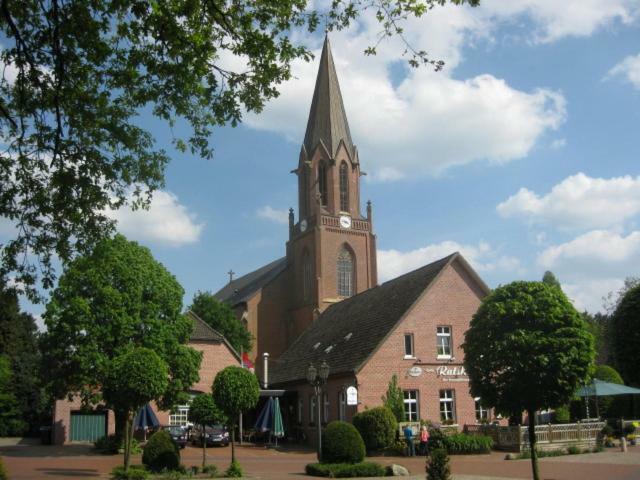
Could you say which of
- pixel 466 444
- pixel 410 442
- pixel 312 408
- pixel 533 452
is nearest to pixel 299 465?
pixel 410 442

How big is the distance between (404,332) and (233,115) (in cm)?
2325

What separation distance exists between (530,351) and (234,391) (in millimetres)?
9702

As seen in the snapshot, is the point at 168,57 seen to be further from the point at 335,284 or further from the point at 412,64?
the point at 335,284

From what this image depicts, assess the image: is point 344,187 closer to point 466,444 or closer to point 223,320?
point 223,320

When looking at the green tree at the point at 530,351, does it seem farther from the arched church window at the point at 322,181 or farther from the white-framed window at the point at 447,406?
the arched church window at the point at 322,181

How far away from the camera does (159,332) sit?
32.7 m

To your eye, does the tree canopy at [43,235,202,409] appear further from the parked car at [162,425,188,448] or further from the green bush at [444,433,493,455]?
the green bush at [444,433,493,455]

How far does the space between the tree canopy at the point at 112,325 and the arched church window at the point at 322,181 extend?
95.2 feet

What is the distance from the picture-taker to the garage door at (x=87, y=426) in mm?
40844

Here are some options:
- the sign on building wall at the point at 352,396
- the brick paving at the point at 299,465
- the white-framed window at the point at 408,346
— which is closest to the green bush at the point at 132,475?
the brick paving at the point at 299,465

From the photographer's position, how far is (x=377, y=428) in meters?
28.7

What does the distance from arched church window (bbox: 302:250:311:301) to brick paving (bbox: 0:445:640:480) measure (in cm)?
2687

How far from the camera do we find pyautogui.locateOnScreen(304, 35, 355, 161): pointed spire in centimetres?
6297

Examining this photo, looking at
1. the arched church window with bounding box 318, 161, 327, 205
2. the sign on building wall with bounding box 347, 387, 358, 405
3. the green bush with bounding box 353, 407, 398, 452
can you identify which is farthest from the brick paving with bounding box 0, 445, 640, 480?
the arched church window with bounding box 318, 161, 327, 205
